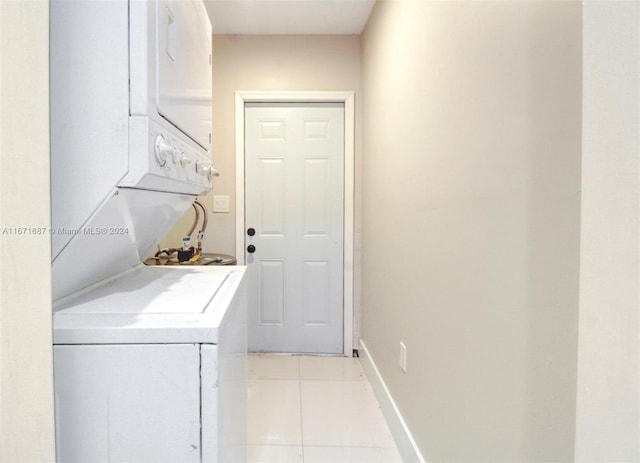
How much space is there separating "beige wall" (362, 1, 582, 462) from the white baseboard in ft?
0.21

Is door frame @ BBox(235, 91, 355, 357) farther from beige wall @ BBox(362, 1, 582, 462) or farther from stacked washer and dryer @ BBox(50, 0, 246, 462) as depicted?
stacked washer and dryer @ BBox(50, 0, 246, 462)

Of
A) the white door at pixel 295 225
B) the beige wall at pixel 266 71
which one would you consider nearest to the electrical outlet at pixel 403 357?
the white door at pixel 295 225

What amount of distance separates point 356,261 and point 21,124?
254 centimetres

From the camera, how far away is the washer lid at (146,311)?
743 mm

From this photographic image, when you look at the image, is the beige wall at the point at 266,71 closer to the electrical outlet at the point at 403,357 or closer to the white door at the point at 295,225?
the white door at the point at 295,225

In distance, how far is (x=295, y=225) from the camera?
2.97 metres

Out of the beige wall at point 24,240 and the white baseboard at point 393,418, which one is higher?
the beige wall at point 24,240

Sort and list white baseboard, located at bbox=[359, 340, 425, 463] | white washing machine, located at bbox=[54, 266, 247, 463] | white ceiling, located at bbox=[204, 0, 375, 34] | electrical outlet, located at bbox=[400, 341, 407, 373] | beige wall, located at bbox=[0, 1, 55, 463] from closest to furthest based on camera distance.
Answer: beige wall, located at bbox=[0, 1, 55, 463] → white washing machine, located at bbox=[54, 266, 247, 463] → white baseboard, located at bbox=[359, 340, 425, 463] → electrical outlet, located at bbox=[400, 341, 407, 373] → white ceiling, located at bbox=[204, 0, 375, 34]

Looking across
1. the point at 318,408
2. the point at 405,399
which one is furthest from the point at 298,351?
the point at 405,399

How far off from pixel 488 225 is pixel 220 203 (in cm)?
227

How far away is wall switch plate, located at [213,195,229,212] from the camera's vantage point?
2908 millimetres

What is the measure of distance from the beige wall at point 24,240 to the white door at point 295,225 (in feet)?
7.59

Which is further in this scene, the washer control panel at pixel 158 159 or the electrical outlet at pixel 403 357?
the electrical outlet at pixel 403 357

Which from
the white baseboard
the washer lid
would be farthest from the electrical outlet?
the washer lid
